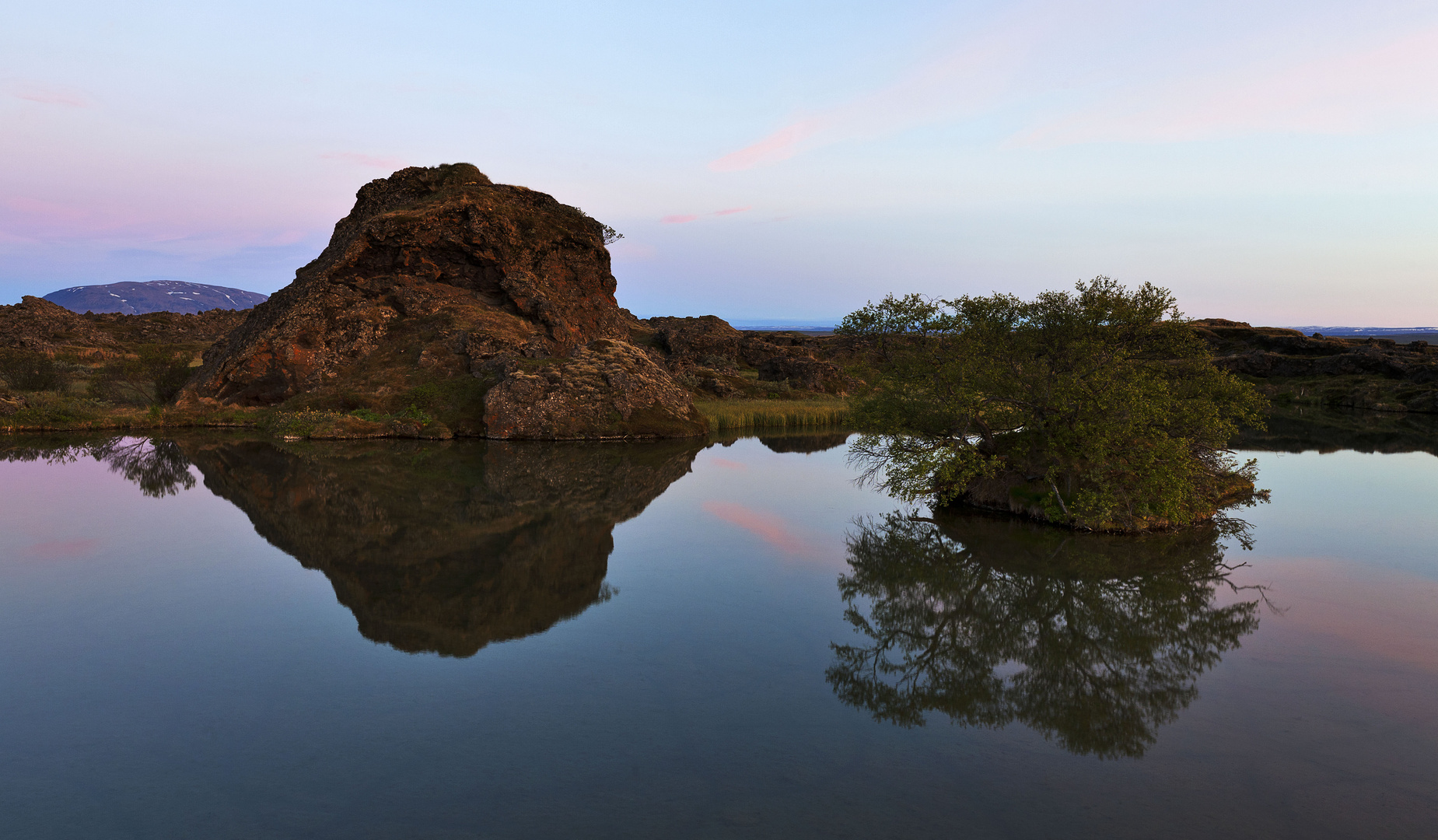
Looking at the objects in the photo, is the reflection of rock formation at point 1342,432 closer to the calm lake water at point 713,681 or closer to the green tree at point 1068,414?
the green tree at point 1068,414

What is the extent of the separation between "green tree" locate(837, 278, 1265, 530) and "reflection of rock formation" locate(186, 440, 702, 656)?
802 cm

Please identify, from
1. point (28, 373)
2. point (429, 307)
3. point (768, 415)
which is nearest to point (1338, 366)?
point (768, 415)

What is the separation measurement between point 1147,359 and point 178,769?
24.1 metres

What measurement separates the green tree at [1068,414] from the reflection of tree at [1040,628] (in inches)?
52.6

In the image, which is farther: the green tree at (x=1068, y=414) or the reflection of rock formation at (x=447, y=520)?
the green tree at (x=1068, y=414)

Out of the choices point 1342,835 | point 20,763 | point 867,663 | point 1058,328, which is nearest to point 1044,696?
point 867,663

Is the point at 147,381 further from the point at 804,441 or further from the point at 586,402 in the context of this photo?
the point at 804,441

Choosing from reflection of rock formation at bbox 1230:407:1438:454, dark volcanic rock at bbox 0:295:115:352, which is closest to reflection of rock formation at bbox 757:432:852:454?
reflection of rock formation at bbox 1230:407:1438:454

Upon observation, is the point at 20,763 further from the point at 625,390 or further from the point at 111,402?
the point at 111,402

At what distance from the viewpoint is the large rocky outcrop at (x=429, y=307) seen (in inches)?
1469

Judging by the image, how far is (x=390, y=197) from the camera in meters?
45.4

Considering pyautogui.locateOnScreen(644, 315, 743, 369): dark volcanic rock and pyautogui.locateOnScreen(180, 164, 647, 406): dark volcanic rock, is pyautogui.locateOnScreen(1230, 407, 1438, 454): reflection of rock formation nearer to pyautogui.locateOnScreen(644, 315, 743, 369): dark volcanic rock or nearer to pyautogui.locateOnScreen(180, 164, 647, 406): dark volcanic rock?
pyautogui.locateOnScreen(180, 164, 647, 406): dark volcanic rock

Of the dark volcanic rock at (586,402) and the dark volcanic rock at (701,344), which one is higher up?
the dark volcanic rock at (701,344)

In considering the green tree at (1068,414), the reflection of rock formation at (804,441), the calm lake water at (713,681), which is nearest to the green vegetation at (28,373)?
the calm lake water at (713,681)
